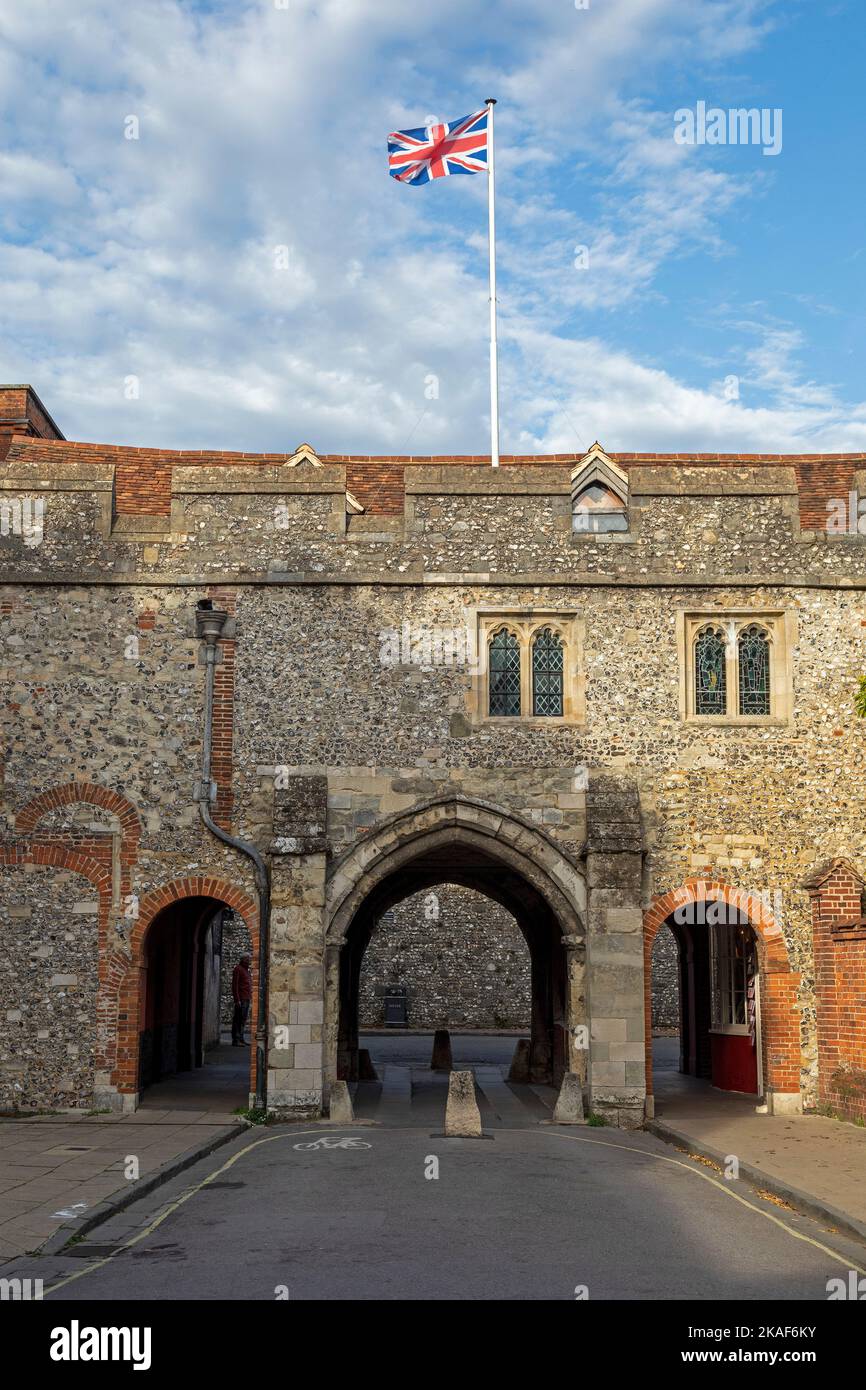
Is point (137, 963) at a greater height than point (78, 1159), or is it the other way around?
point (137, 963)

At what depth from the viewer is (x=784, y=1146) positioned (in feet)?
42.9

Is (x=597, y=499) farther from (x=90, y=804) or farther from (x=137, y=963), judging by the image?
(x=137, y=963)

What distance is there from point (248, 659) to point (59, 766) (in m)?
2.66

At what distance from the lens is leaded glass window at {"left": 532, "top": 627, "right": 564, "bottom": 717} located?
664 inches

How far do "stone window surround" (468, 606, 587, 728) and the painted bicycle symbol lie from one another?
5.31 m

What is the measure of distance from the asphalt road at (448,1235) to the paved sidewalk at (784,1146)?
242 millimetres

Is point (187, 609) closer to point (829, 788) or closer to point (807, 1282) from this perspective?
point (829, 788)

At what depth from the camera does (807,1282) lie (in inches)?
295

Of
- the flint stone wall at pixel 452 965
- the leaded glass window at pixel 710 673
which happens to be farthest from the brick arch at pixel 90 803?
the flint stone wall at pixel 452 965

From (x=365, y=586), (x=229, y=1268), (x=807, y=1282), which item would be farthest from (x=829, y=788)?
(x=229, y=1268)

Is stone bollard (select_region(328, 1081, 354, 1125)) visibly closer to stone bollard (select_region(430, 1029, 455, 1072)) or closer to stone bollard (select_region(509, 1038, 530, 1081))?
stone bollard (select_region(509, 1038, 530, 1081))

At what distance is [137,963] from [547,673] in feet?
20.2

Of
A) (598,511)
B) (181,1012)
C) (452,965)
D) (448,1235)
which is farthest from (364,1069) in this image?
(448,1235)

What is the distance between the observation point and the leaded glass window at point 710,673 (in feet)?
55.3
